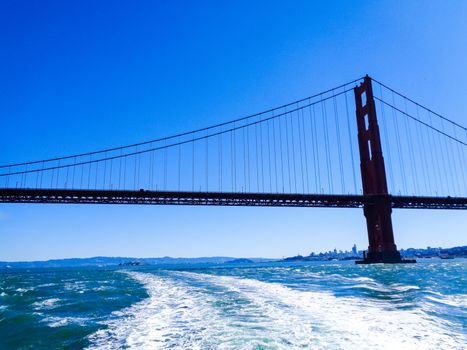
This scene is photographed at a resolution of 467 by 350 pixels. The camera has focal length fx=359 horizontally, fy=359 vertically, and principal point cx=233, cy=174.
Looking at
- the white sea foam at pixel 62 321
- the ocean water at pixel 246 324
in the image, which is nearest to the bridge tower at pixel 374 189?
the ocean water at pixel 246 324

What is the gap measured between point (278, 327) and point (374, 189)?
4048 cm

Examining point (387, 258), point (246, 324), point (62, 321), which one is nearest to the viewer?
point (246, 324)

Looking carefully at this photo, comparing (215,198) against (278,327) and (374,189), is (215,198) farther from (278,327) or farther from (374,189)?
(278,327)

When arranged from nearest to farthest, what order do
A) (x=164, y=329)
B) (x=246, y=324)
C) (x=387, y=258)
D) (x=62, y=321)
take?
(x=164, y=329)
(x=246, y=324)
(x=62, y=321)
(x=387, y=258)

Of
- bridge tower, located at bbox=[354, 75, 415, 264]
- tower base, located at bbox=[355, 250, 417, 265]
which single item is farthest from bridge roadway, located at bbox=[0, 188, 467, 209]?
tower base, located at bbox=[355, 250, 417, 265]

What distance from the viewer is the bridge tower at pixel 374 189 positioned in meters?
40.5

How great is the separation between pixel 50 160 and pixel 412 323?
155 feet

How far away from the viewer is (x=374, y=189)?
141 ft

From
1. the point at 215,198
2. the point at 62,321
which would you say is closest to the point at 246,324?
the point at 62,321

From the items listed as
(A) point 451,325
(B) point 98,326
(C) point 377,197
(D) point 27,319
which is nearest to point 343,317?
(A) point 451,325

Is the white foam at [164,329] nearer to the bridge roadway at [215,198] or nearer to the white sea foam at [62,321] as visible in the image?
the white sea foam at [62,321]

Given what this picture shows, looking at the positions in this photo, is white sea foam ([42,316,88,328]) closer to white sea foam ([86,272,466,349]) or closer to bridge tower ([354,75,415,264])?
white sea foam ([86,272,466,349])

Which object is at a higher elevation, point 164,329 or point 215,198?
point 215,198

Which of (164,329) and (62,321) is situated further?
(62,321)
